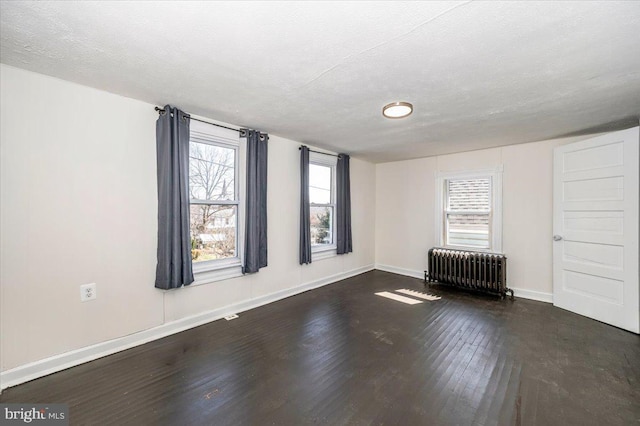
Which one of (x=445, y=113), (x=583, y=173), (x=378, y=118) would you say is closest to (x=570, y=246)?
(x=583, y=173)

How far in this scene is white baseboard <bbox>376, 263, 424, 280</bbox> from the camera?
511 cm

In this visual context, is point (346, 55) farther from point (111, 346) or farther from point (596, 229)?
point (596, 229)

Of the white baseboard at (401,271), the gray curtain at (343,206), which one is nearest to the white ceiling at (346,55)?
the gray curtain at (343,206)

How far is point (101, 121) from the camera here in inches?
92.0

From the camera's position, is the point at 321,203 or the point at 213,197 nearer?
the point at 213,197

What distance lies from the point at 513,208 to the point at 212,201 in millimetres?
4420

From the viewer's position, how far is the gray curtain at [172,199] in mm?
2594

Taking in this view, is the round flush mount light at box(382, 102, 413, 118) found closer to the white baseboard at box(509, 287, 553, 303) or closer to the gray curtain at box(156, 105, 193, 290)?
the gray curtain at box(156, 105, 193, 290)

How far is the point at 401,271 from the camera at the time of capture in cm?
538

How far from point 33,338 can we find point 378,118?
144 inches

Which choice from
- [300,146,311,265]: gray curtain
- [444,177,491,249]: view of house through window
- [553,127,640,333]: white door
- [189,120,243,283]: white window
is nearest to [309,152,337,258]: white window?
[300,146,311,265]: gray curtain

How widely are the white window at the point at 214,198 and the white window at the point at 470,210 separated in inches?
141

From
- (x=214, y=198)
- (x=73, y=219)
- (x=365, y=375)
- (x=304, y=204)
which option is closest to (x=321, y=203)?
(x=304, y=204)

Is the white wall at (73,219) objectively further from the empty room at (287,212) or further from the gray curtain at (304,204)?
the gray curtain at (304,204)
